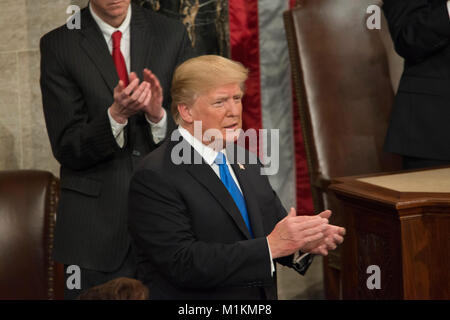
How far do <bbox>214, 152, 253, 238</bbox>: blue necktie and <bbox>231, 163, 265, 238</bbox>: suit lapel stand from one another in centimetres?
2

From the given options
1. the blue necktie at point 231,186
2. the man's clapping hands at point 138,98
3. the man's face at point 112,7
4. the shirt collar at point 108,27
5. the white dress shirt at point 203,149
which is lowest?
the blue necktie at point 231,186

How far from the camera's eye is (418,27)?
3330 millimetres

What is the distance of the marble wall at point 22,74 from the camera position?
425 centimetres

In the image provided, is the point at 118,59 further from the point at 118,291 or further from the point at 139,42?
the point at 118,291

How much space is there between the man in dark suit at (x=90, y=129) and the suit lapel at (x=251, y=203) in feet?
1.59

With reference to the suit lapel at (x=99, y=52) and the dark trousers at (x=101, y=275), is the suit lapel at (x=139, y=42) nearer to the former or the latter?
the suit lapel at (x=99, y=52)

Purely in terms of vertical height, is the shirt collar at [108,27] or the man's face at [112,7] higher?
the man's face at [112,7]

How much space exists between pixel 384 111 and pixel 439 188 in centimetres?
155

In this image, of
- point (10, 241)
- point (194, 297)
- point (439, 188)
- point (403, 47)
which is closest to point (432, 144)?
point (403, 47)

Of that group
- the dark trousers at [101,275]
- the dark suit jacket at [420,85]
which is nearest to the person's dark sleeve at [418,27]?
the dark suit jacket at [420,85]

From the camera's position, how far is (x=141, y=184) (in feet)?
8.11
